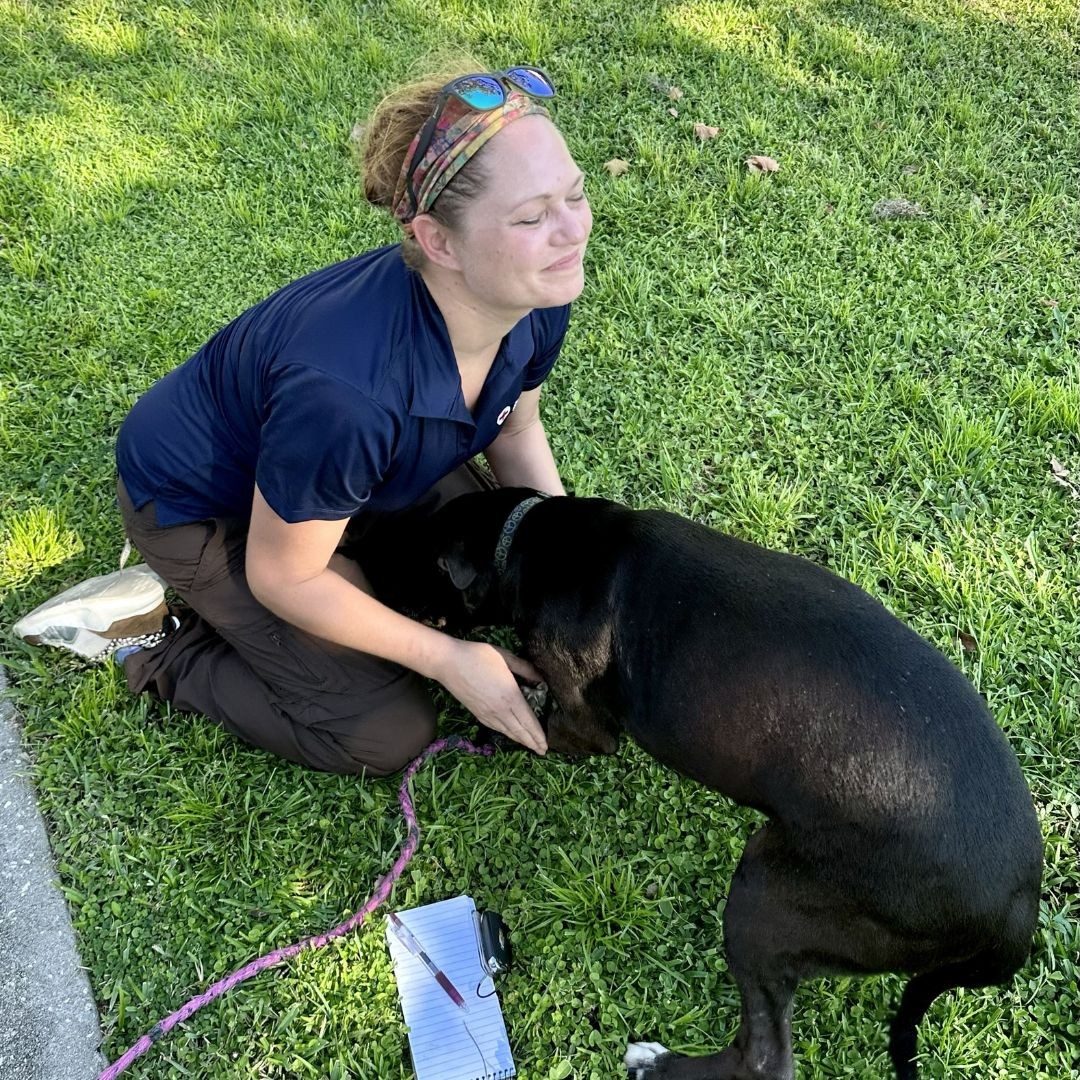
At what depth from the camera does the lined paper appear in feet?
8.09

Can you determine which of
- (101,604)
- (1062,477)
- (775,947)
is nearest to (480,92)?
(101,604)

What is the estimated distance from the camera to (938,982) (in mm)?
2178

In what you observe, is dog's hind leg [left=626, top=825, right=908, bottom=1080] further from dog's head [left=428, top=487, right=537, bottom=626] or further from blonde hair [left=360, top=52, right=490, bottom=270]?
blonde hair [left=360, top=52, right=490, bottom=270]

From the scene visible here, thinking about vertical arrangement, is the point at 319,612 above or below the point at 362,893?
above

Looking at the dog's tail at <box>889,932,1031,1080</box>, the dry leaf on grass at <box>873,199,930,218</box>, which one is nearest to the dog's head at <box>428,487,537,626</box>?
Answer: the dog's tail at <box>889,932,1031,1080</box>

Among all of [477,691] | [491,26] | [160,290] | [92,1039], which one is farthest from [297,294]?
[491,26]

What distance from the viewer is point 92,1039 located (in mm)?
2496

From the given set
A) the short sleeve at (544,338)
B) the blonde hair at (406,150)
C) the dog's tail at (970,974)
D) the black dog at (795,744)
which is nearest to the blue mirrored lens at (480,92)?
the blonde hair at (406,150)

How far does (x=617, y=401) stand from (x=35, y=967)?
9.65ft

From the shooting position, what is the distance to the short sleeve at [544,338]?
286 cm

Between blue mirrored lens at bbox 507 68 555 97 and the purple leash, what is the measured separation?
6.46 ft

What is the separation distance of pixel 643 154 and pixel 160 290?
270 cm

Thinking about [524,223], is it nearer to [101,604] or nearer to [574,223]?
[574,223]

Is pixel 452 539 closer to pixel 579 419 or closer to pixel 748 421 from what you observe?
pixel 579 419
